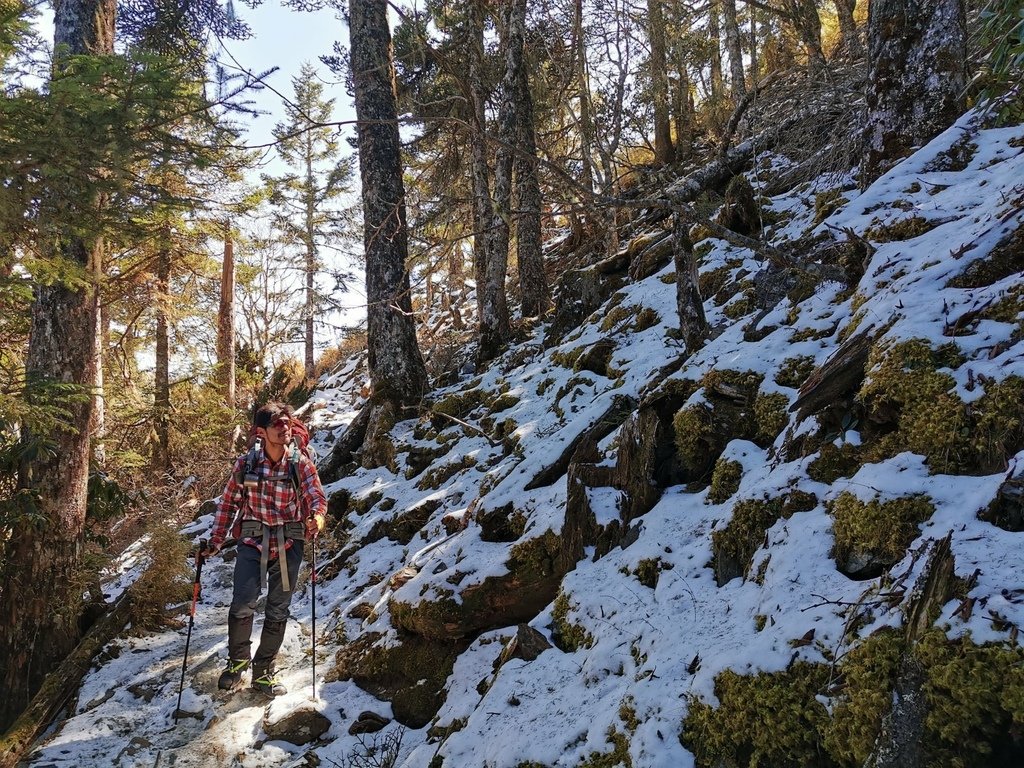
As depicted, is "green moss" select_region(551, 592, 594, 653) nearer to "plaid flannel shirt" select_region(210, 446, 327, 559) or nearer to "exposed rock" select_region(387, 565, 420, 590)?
"exposed rock" select_region(387, 565, 420, 590)

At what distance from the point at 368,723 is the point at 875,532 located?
3.49m

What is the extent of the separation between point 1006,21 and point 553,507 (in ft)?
12.7

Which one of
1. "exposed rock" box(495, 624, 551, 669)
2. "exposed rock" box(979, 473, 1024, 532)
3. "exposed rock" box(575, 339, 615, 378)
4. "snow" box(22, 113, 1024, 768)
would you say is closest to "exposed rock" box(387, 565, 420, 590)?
"snow" box(22, 113, 1024, 768)

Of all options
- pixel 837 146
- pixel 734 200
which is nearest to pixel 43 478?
pixel 734 200

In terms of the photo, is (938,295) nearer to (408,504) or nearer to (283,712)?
(283,712)

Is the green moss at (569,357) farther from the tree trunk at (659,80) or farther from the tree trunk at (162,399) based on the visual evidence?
the tree trunk at (162,399)

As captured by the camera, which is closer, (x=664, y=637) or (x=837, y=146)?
(x=664, y=637)

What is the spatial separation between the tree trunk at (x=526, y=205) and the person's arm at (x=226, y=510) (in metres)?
5.62

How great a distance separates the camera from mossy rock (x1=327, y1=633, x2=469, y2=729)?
3959 mm

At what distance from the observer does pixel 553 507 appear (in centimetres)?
443

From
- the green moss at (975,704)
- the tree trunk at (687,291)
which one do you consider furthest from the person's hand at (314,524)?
the green moss at (975,704)

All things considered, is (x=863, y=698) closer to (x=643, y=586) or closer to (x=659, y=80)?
(x=643, y=586)

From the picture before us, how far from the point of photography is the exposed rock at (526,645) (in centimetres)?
333

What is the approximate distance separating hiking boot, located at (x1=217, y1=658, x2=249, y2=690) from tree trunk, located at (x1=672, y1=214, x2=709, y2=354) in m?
4.71
